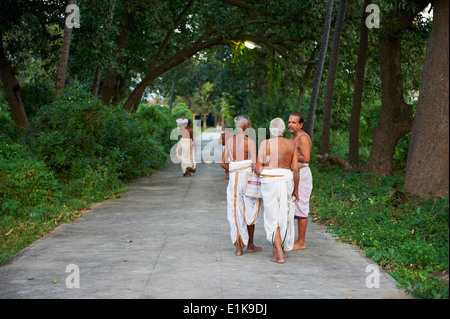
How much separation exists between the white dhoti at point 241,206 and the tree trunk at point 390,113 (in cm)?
733

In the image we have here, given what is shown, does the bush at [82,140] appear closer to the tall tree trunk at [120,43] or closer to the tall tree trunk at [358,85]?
the tall tree trunk at [120,43]

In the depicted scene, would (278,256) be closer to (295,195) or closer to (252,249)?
(252,249)

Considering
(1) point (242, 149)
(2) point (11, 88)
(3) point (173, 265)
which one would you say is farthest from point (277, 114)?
(3) point (173, 265)

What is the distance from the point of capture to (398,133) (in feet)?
44.9

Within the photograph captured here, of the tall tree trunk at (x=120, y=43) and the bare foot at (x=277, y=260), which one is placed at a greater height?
the tall tree trunk at (x=120, y=43)

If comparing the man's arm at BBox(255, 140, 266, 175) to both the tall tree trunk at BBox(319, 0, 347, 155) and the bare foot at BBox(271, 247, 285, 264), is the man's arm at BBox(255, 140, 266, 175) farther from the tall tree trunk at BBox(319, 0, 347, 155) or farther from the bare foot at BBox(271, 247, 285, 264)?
the tall tree trunk at BBox(319, 0, 347, 155)

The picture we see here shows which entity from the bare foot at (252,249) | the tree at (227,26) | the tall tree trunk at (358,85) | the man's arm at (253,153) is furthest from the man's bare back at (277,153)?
the tree at (227,26)

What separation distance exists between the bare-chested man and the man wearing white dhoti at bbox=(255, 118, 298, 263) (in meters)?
0.53

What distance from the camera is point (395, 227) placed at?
8.44 m

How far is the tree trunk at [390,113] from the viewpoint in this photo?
13.6m

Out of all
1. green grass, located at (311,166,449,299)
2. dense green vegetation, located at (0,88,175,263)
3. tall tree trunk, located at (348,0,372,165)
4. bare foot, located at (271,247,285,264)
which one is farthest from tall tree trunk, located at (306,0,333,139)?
bare foot, located at (271,247,285,264)

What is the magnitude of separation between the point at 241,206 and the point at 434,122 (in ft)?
14.2
